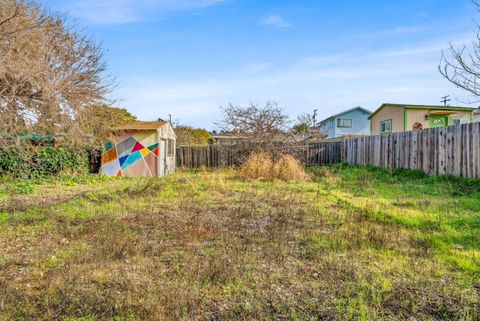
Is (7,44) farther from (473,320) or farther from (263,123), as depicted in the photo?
(263,123)

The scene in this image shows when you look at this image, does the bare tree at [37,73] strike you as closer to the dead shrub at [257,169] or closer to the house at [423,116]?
the dead shrub at [257,169]

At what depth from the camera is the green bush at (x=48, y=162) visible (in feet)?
33.9

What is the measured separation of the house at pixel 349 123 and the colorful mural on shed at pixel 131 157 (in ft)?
75.9


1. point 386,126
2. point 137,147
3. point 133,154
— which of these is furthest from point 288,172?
point 386,126

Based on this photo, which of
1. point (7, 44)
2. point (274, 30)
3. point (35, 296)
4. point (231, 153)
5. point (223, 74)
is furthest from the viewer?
point (231, 153)

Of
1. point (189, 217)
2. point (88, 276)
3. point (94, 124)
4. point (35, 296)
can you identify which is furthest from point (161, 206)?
point (94, 124)

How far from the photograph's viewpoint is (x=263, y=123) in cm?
1369

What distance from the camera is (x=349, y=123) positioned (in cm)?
3206

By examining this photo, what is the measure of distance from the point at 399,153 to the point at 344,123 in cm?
2170

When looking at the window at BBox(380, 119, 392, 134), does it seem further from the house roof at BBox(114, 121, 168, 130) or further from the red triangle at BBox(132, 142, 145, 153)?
the red triangle at BBox(132, 142, 145, 153)

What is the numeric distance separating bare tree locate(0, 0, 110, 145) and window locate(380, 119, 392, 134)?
56.9 ft

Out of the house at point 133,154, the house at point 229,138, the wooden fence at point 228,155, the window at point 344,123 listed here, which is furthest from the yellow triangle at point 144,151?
the window at point 344,123

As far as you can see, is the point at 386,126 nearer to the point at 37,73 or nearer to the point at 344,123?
the point at 344,123

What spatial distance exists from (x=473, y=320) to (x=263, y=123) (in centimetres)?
1197
